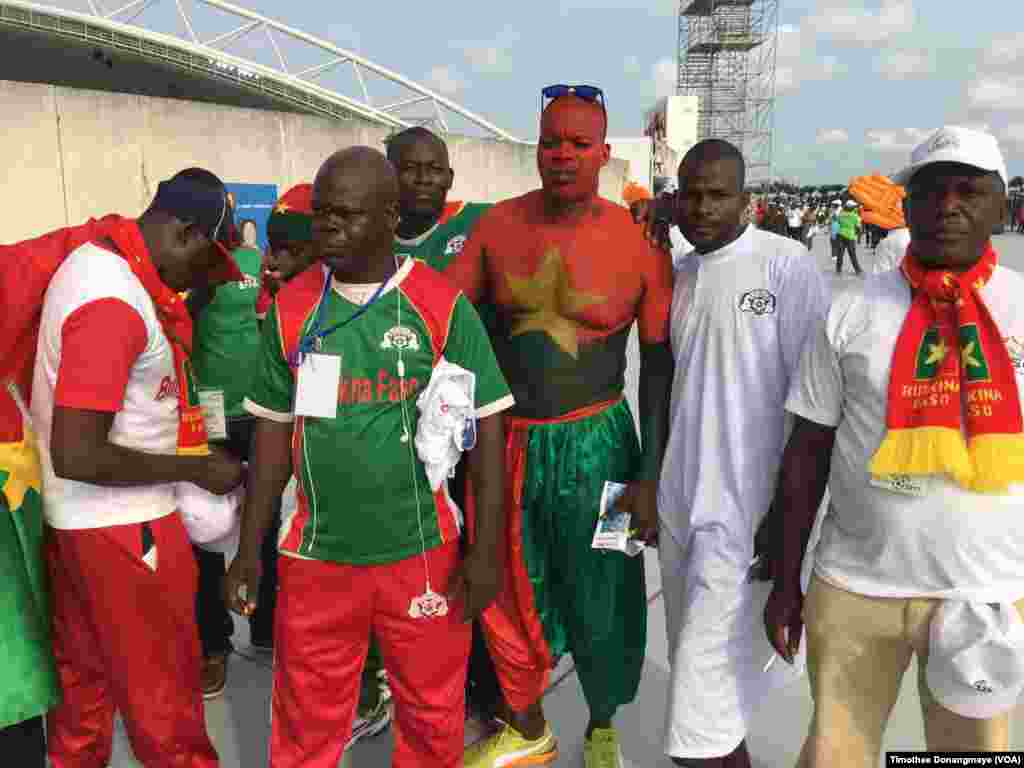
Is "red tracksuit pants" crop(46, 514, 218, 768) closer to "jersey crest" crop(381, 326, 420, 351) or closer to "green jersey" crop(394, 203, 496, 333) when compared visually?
"jersey crest" crop(381, 326, 420, 351)

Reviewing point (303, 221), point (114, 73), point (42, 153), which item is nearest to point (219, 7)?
point (114, 73)

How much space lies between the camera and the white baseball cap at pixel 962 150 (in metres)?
1.55

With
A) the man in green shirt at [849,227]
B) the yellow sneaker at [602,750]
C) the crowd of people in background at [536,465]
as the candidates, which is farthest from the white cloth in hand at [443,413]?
the man in green shirt at [849,227]

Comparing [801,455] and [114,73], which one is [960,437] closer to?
[801,455]

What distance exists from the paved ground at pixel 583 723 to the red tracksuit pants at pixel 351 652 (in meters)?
0.69

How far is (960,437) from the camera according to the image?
61.5 inches

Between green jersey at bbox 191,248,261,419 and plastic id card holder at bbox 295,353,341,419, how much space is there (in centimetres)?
102

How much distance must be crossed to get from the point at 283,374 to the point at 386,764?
145 cm

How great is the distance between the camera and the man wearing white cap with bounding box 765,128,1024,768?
5.08 ft

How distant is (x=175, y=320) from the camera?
6.78 ft

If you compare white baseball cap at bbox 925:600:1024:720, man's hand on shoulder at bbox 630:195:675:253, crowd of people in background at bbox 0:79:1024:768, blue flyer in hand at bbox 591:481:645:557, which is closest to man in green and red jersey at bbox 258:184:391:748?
crowd of people in background at bbox 0:79:1024:768

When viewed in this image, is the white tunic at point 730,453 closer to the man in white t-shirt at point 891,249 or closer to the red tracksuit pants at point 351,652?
the red tracksuit pants at point 351,652

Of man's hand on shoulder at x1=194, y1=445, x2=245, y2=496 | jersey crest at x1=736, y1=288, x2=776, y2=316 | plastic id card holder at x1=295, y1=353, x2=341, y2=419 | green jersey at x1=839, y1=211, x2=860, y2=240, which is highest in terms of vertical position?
green jersey at x1=839, y1=211, x2=860, y2=240

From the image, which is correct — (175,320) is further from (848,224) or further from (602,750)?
(848,224)
